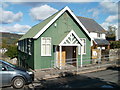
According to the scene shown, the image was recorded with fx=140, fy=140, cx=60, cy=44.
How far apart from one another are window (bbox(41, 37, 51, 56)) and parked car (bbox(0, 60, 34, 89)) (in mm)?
5288

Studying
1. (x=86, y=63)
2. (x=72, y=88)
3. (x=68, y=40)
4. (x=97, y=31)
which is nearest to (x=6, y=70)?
(x=72, y=88)

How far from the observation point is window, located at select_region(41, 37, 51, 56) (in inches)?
541

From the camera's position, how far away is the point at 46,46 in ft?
45.7

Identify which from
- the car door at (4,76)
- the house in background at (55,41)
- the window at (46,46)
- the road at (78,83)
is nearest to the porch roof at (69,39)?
the house in background at (55,41)

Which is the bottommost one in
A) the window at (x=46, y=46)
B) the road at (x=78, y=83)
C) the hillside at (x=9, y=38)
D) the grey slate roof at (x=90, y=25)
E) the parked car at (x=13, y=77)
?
the road at (x=78, y=83)

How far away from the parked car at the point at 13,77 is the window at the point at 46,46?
5288mm

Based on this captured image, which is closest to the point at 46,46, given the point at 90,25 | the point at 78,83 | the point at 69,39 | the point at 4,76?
the point at 69,39

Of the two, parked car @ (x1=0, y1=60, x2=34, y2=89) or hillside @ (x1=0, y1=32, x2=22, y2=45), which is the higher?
hillside @ (x1=0, y1=32, x2=22, y2=45)

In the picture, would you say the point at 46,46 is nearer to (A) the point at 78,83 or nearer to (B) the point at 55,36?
(B) the point at 55,36

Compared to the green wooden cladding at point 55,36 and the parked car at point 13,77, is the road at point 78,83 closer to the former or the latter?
the parked car at point 13,77

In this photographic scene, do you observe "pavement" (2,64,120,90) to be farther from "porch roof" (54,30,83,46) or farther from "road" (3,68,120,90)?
"porch roof" (54,30,83,46)

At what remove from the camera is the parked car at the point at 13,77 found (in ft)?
26.4

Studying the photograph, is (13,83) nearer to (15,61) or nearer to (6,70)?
(6,70)

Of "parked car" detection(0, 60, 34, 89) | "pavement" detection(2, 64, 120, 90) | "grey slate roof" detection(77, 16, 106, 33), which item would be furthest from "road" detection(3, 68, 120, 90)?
"grey slate roof" detection(77, 16, 106, 33)
